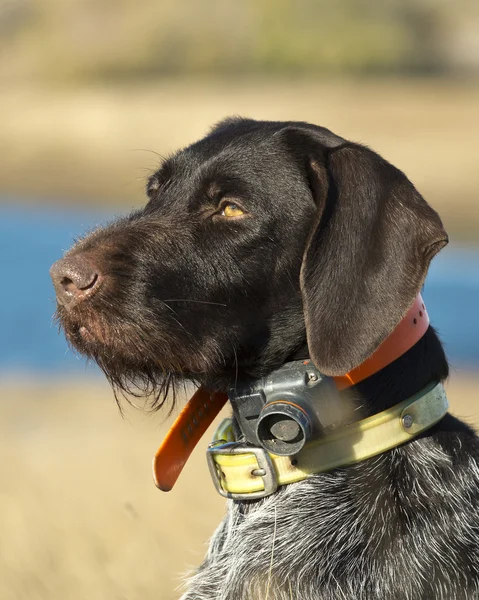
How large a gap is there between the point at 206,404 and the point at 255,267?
53cm

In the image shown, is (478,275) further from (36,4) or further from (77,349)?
(36,4)

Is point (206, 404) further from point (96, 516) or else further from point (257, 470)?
point (96, 516)

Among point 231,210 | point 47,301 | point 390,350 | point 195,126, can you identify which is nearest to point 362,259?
point 390,350

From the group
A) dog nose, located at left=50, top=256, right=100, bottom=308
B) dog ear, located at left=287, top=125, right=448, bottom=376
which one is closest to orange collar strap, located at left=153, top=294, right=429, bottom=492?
dog ear, located at left=287, top=125, right=448, bottom=376

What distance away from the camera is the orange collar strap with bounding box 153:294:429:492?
10.6ft

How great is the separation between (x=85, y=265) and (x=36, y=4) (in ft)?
131

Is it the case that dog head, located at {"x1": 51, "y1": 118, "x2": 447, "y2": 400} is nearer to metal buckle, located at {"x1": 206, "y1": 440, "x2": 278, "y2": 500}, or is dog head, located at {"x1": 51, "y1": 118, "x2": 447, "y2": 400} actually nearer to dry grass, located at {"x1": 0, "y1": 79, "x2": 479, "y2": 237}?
metal buckle, located at {"x1": 206, "y1": 440, "x2": 278, "y2": 500}

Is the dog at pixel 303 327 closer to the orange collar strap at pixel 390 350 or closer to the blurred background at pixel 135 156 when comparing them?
the orange collar strap at pixel 390 350

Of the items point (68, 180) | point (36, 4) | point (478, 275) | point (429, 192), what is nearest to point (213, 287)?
point (478, 275)

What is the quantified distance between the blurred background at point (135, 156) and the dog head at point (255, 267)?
547 mm

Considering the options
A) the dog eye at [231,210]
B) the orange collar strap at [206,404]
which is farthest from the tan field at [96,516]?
the dog eye at [231,210]

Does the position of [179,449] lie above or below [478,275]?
above

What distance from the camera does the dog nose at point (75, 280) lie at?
320cm

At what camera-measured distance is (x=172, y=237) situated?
3.43m
